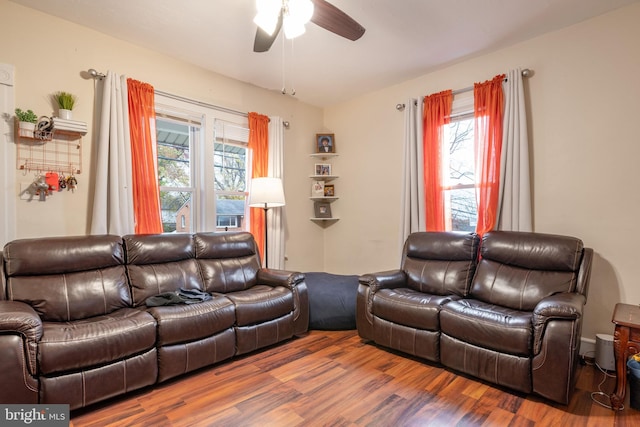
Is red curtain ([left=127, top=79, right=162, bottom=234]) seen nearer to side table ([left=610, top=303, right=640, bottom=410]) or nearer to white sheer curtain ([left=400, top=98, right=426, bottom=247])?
white sheer curtain ([left=400, top=98, right=426, bottom=247])

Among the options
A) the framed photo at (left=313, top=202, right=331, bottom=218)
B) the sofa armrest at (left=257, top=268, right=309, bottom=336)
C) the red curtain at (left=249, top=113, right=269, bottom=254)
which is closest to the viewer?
the sofa armrest at (left=257, top=268, right=309, bottom=336)

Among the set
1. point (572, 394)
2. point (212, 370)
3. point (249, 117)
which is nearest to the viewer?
point (572, 394)

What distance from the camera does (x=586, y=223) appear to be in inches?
105

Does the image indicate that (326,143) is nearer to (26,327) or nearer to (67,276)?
(67,276)

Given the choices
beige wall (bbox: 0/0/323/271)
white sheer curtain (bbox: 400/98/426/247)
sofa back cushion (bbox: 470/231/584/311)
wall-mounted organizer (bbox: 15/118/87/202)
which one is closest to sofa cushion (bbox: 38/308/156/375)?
beige wall (bbox: 0/0/323/271)

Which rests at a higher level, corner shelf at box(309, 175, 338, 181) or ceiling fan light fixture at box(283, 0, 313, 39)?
ceiling fan light fixture at box(283, 0, 313, 39)

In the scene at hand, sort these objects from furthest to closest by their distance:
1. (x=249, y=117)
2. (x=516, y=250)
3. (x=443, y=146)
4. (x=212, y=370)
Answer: (x=249, y=117) → (x=443, y=146) → (x=516, y=250) → (x=212, y=370)

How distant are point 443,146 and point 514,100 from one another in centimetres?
78

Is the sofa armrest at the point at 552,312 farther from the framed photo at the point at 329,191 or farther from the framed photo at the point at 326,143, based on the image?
the framed photo at the point at 326,143

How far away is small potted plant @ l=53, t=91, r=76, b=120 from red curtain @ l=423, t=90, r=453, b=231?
3.35 metres

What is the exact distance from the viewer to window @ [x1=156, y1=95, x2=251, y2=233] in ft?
11.0

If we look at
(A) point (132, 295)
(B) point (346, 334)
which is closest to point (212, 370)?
(A) point (132, 295)

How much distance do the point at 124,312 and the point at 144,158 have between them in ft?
4.64

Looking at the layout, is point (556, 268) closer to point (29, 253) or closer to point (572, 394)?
point (572, 394)
